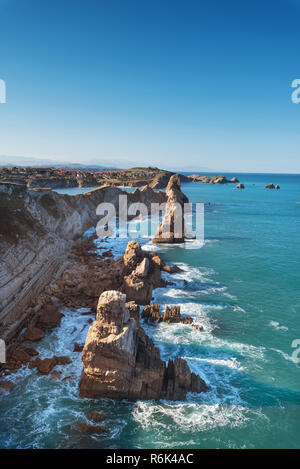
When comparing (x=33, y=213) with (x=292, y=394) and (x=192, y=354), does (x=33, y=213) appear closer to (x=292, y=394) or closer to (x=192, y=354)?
(x=192, y=354)

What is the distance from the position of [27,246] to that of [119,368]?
633 inches

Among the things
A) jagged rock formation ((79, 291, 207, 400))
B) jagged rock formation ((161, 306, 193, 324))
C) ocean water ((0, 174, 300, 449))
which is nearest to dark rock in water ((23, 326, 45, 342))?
ocean water ((0, 174, 300, 449))

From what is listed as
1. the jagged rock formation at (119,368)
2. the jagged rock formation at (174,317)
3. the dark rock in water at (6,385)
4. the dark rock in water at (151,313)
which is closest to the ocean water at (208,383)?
the dark rock in water at (6,385)

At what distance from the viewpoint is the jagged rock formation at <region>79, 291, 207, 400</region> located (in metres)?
14.5

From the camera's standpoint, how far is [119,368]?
573 inches

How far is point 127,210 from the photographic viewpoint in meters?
73.2

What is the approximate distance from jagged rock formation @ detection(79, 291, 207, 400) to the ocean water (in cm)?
52

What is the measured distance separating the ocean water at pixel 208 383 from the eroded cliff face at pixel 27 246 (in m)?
3.35

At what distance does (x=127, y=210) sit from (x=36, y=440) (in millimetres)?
62568

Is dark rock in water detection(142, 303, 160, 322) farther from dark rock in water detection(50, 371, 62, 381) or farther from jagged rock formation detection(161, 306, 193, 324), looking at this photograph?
dark rock in water detection(50, 371, 62, 381)

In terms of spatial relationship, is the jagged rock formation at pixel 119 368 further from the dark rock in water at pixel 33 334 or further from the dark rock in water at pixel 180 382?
the dark rock in water at pixel 33 334

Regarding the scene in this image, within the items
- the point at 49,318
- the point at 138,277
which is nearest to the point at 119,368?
the point at 49,318

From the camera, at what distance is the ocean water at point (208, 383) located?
12828 mm
